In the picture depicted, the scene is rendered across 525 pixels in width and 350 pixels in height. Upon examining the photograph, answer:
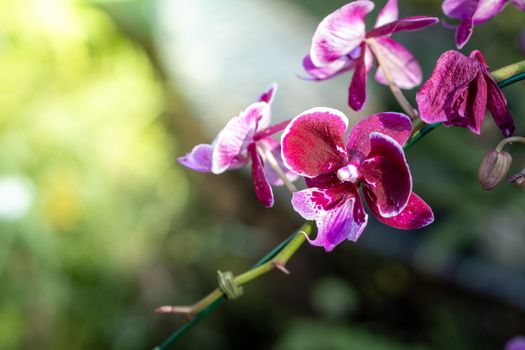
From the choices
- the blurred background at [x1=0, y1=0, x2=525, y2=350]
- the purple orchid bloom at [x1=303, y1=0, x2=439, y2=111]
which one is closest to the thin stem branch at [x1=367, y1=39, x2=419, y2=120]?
the purple orchid bloom at [x1=303, y1=0, x2=439, y2=111]

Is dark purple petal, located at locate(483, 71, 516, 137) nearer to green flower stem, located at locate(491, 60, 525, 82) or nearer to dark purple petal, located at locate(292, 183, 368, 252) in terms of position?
green flower stem, located at locate(491, 60, 525, 82)

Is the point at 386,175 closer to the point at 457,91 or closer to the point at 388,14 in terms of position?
the point at 457,91

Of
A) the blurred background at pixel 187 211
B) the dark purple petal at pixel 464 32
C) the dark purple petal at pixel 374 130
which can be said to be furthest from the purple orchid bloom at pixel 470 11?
the blurred background at pixel 187 211

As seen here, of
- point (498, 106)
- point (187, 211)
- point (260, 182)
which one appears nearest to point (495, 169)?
point (498, 106)

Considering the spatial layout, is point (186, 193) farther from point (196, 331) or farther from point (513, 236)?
point (513, 236)

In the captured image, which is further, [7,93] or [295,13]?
Answer: [295,13]

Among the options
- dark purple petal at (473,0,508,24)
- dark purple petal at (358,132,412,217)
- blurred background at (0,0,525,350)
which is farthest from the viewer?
blurred background at (0,0,525,350)

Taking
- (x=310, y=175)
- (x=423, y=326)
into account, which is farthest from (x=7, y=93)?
(x=310, y=175)
